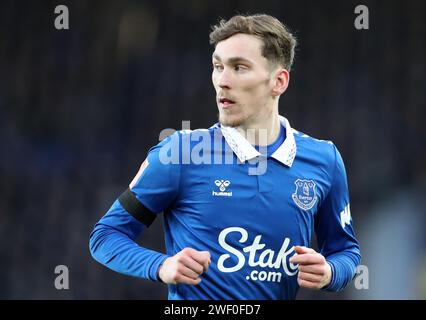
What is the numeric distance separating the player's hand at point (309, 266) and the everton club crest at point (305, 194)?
354 millimetres

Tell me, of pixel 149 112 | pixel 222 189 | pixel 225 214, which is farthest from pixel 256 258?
pixel 149 112

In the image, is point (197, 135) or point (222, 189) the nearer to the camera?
point (222, 189)

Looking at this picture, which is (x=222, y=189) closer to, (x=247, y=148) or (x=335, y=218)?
(x=247, y=148)

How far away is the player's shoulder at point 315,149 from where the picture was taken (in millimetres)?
3790

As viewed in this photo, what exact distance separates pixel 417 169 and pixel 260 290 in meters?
4.56

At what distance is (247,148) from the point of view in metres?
3.63

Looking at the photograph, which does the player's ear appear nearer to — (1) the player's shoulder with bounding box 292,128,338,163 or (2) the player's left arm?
(1) the player's shoulder with bounding box 292,128,338,163

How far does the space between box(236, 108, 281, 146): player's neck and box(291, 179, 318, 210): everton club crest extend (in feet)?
0.79

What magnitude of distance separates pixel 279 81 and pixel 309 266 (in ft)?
3.05

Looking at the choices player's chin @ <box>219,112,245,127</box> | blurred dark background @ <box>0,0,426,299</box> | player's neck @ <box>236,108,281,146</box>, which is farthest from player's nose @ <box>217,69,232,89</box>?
blurred dark background @ <box>0,0,426,299</box>

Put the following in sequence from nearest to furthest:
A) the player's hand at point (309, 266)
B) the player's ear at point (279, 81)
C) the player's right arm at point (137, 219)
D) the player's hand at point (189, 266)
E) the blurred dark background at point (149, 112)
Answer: the player's hand at point (189, 266) → the player's hand at point (309, 266) → the player's right arm at point (137, 219) → the player's ear at point (279, 81) → the blurred dark background at point (149, 112)

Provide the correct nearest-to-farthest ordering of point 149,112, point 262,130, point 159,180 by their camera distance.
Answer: point 159,180
point 262,130
point 149,112

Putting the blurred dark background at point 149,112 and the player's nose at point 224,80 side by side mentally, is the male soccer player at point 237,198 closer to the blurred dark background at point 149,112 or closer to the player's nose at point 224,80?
the player's nose at point 224,80

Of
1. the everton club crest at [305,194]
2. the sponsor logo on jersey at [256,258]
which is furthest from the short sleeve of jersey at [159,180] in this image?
the everton club crest at [305,194]
